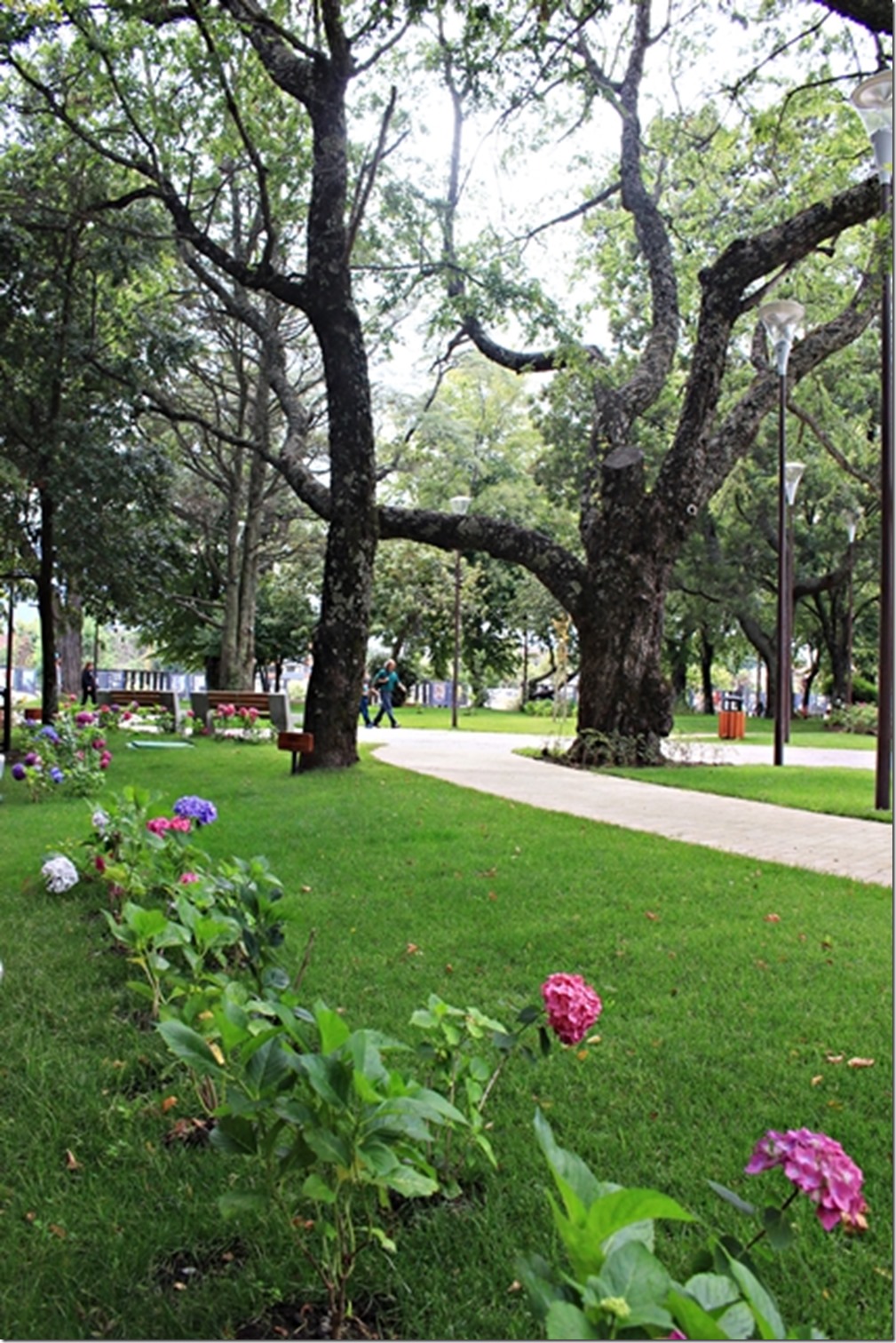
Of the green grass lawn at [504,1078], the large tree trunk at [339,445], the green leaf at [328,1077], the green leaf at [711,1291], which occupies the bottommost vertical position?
the green grass lawn at [504,1078]

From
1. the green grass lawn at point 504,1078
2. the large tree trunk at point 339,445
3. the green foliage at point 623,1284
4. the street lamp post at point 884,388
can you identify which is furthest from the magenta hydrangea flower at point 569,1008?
the large tree trunk at point 339,445

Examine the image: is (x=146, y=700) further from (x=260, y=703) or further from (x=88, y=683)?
(x=88, y=683)

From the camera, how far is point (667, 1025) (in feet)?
10.4

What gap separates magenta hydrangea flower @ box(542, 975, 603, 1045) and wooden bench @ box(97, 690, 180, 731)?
674 inches

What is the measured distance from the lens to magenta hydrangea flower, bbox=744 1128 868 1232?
117 centimetres

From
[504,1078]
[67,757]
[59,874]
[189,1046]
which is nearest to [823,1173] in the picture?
[189,1046]

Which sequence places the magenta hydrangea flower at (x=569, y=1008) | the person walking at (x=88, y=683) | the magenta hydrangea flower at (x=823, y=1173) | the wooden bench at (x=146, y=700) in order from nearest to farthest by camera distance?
the magenta hydrangea flower at (x=823, y=1173), the magenta hydrangea flower at (x=569, y=1008), the wooden bench at (x=146, y=700), the person walking at (x=88, y=683)

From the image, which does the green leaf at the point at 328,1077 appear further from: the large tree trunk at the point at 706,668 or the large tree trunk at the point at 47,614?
the large tree trunk at the point at 706,668

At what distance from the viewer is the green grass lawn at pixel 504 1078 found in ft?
6.00

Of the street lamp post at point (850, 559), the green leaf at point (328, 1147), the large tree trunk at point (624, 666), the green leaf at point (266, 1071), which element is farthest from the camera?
the street lamp post at point (850, 559)

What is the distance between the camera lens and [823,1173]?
46.4 inches

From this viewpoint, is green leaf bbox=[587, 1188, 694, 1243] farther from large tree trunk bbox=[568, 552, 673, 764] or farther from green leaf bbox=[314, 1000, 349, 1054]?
large tree trunk bbox=[568, 552, 673, 764]

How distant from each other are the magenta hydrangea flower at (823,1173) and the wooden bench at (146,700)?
1779 centimetres

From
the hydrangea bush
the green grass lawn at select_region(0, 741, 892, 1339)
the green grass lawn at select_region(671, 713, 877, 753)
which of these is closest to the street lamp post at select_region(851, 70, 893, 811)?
the green grass lawn at select_region(0, 741, 892, 1339)
